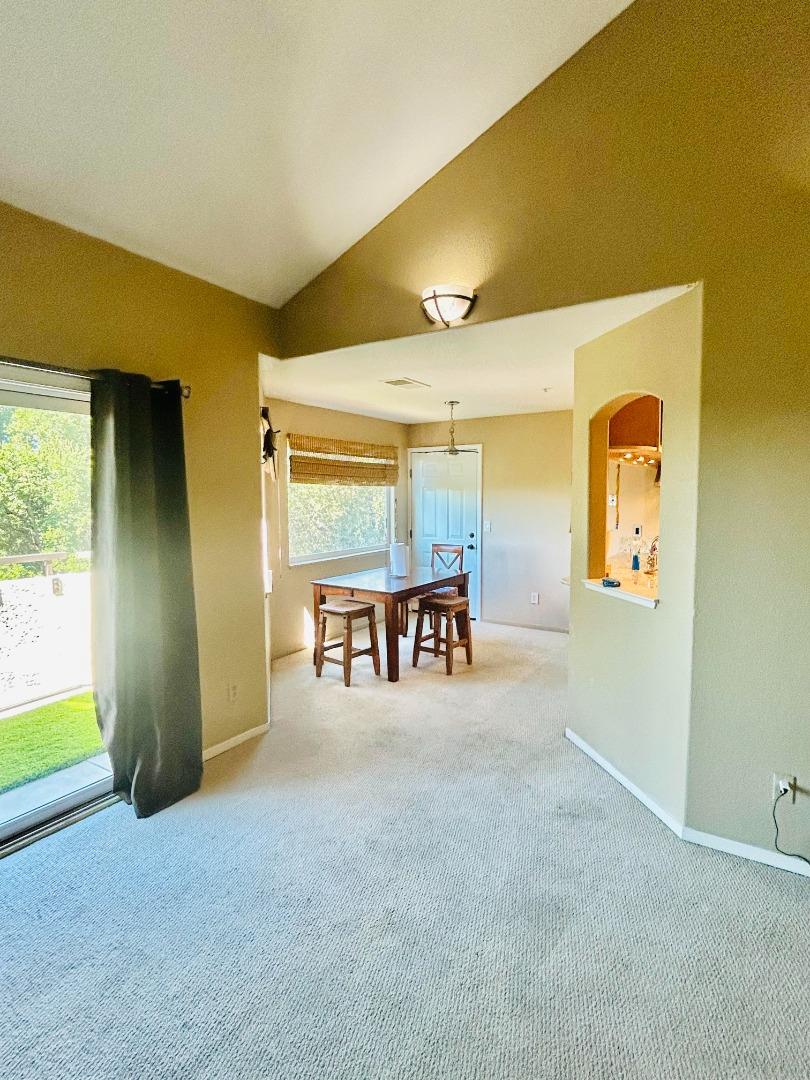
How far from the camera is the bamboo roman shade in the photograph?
5.00 m

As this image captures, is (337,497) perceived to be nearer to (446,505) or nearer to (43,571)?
(446,505)

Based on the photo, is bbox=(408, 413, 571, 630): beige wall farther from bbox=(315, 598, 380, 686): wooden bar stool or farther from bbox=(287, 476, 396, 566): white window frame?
bbox=(315, 598, 380, 686): wooden bar stool

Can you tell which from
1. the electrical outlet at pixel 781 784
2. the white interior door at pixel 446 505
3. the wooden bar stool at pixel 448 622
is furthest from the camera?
the white interior door at pixel 446 505

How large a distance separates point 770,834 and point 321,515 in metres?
4.29

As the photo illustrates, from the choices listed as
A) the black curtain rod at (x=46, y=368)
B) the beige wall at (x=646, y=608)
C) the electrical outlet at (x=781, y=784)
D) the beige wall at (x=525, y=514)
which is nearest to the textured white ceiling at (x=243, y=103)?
the black curtain rod at (x=46, y=368)

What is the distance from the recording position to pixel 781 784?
210 cm

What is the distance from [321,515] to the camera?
5.46 meters

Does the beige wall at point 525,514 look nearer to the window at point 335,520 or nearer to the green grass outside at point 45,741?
the window at point 335,520

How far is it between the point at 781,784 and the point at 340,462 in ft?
14.4

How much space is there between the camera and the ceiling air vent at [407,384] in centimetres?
401

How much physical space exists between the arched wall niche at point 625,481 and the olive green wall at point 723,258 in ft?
1.62

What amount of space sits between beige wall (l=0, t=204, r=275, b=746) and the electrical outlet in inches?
104

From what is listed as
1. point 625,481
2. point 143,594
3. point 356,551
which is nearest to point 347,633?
point 143,594

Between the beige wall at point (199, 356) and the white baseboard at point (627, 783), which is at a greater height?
the beige wall at point (199, 356)
